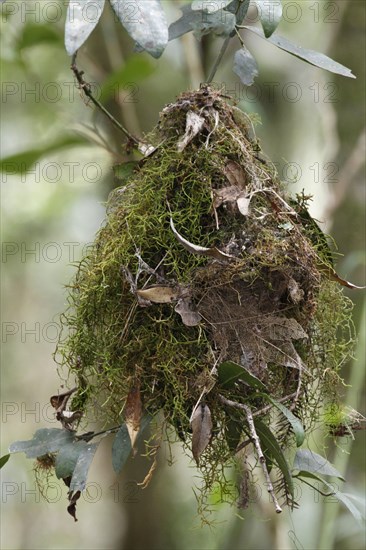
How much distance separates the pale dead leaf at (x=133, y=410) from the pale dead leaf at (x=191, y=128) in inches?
14.1

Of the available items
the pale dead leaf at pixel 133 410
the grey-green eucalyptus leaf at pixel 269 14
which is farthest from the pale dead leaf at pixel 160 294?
the grey-green eucalyptus leaf at pixel 269 14

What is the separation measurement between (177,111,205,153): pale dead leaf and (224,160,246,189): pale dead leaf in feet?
0.22

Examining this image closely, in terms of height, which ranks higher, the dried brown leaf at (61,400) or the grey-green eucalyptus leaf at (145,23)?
the grey-green eucalyptus leaf at (145,23)

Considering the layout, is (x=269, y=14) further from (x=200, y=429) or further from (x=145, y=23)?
(x=200, y=429)

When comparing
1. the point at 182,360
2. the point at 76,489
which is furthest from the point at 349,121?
the point at 76,489

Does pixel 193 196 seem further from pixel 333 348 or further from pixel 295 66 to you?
pixel 295 66

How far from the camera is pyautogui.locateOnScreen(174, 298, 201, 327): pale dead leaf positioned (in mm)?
994

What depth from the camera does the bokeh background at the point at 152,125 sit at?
1704mm

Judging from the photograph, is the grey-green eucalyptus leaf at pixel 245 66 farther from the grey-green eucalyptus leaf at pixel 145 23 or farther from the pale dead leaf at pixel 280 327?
the pale dead leaf at pixel 280 327

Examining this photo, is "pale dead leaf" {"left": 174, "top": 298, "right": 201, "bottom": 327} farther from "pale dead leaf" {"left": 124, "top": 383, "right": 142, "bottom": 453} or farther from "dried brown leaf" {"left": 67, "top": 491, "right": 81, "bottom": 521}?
"dried brown leaf" {"left": 67, "top": 491, "right": 81, "bottom": 521}

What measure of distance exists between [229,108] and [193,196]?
0.17m

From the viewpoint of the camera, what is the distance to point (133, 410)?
101 centimetres

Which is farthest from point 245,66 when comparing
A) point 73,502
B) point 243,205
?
point 73,502

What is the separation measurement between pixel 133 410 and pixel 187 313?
0.16 metres
